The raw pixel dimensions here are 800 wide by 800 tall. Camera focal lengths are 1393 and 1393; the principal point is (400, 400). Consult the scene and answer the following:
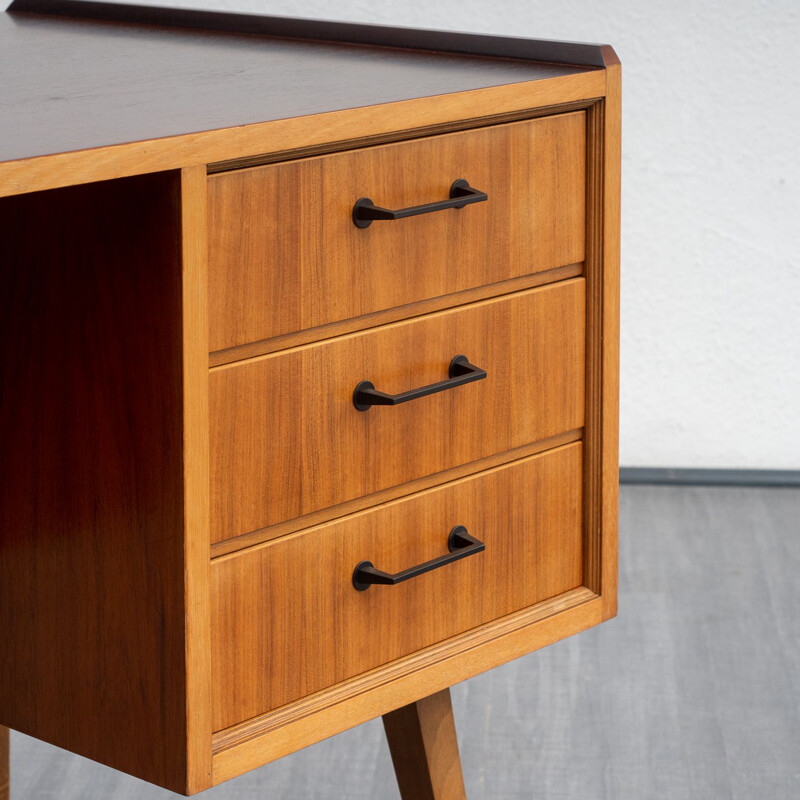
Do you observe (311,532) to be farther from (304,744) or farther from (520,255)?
(520,255)

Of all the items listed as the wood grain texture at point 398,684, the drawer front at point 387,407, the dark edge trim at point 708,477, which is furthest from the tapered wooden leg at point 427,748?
the dark edge trim at point 708,477

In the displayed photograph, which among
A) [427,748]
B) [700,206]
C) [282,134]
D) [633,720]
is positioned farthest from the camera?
[700,206]

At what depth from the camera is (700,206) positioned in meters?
2.76

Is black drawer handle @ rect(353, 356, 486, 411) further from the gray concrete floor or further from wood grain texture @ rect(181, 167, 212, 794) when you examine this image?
the gray concrete floor

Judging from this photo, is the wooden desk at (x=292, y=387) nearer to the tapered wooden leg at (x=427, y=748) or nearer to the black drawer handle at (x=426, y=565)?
the black drawer handle at (x=426, y=565)

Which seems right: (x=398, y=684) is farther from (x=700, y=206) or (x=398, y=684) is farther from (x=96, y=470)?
(x=700, y=206)

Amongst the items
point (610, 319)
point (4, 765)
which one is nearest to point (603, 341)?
point (610, 319)

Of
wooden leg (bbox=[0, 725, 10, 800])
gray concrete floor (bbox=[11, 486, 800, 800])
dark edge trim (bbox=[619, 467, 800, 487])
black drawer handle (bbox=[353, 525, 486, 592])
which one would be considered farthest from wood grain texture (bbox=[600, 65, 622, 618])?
dark edge trim (bbox=[619, 467, 800, 487])

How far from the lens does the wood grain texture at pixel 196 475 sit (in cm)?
75

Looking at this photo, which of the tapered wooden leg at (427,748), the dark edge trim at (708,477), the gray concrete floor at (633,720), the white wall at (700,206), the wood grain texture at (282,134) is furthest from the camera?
the dark edge trim at (708,477)

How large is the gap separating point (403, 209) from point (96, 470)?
25 centimetres

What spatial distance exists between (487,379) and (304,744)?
0.90 ft

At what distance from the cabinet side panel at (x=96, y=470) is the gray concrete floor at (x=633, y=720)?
893mm

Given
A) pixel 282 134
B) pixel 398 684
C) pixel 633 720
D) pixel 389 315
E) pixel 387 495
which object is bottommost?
pixel 633 720
